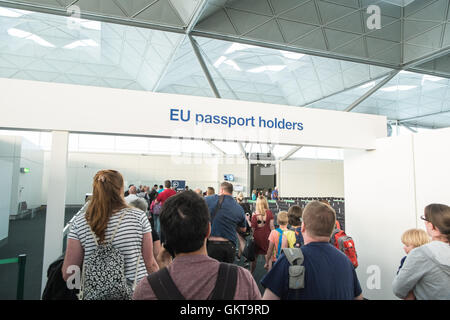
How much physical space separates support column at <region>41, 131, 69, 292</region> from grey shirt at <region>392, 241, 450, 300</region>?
4.21 meters

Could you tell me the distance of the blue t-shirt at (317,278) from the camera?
1640 mm

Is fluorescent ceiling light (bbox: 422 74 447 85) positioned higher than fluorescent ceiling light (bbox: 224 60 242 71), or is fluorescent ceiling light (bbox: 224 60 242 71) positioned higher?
fluorescent ceiling light (bbox: 224 60 242 71)

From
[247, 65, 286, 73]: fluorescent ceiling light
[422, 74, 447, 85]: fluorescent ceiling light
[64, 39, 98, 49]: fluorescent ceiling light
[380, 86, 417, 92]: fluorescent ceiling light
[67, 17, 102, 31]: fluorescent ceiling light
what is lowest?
[380, 86, 417, 92]: fluorescent ceiling light

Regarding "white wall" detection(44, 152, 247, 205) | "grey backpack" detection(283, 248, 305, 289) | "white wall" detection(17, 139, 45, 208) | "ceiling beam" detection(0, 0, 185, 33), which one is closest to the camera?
"grey backpack" detection(283, 248, 305, 289)

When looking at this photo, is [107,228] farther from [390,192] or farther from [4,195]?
[4,195]

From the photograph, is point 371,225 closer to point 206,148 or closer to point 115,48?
point 115,48

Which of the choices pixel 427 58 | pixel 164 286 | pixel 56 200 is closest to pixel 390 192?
pixel 164 286

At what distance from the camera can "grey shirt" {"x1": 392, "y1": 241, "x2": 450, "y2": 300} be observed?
197 centimetres

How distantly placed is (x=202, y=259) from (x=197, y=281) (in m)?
0.10

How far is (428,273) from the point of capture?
2.01m

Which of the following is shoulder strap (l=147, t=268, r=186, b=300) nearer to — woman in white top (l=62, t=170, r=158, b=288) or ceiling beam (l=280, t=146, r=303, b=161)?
woman in white top (l=62, t=170, r=158, b=288)

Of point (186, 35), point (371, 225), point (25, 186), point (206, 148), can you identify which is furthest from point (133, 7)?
point (206, 148)

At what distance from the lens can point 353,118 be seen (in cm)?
584

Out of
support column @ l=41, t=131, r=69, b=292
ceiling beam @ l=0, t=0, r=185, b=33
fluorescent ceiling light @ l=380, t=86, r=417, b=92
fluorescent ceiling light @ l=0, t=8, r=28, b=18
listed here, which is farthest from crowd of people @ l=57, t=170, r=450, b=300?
fluorescent ceiling light @ l=380, t=86, r=417, b=92
